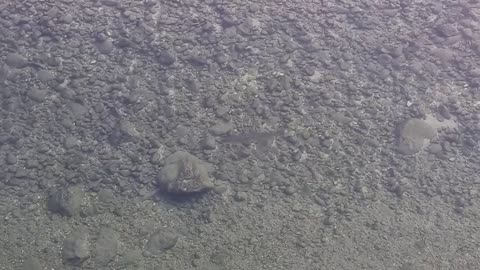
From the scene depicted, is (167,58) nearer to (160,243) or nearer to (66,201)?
(66,201)

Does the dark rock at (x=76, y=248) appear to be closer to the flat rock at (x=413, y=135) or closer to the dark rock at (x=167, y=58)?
the dark rock at (x=167, y=58)

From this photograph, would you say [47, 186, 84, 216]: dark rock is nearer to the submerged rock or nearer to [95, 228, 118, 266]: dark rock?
[95, 228, 118, 266]: dark rock

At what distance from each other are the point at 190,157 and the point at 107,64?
0.95 metres

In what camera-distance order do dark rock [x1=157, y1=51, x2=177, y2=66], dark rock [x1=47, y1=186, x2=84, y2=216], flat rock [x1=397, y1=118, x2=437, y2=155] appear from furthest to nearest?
dark rock [x1=157, y1=51, x2=177, y2=66] → flat rock [x1=397, y1=118, x2=437, y2=155] → dark rock [x1=47, y1=186, x2=84, y2=216]

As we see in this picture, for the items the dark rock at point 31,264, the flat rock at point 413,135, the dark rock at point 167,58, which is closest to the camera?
the dark rock at point 31,264

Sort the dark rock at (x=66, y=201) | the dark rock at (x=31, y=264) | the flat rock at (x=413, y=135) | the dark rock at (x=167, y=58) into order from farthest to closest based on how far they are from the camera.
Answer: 1. the dark rock at (x=167, y=58)
2. the flat rock at (x=413, y=135)
3. the dark rock at (x=66, y=201)
4. the dark rock at (x=31, y=264)

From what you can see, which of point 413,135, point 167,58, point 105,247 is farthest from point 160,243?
point 413,135

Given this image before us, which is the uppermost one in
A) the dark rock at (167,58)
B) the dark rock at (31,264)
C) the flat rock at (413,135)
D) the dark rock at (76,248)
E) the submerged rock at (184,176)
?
the dark rock at (167,58)

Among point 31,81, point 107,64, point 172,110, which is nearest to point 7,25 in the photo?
point 31,81

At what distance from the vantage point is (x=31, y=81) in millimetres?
3674

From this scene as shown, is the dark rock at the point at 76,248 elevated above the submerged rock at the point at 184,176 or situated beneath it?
situated beneath

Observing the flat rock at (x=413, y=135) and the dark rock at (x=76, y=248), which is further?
the flat rock at (x=413, y=135)

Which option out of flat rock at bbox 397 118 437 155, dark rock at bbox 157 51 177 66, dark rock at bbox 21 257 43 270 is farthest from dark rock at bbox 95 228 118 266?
flat rock at bbox 397 118 437 155

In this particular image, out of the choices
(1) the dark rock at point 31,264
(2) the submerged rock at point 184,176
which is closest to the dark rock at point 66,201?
(1) the dark rock at point 31,264
